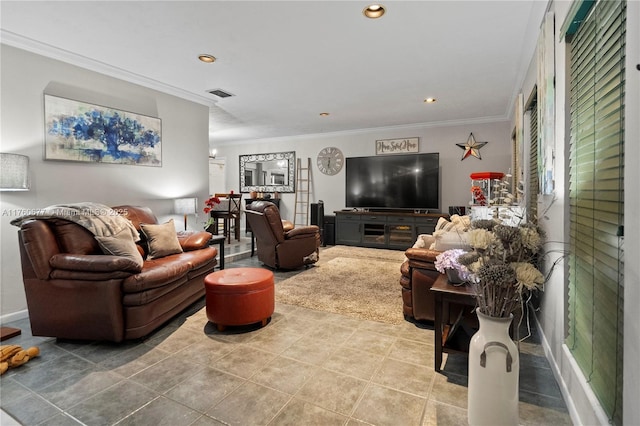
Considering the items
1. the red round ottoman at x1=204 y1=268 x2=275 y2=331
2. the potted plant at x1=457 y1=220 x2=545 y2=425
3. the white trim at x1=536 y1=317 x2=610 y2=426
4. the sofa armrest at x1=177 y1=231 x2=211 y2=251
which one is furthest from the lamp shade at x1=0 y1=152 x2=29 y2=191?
the white trim at x1=536 y1=317 x2=610 y2=426

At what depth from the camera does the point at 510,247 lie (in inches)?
54.0

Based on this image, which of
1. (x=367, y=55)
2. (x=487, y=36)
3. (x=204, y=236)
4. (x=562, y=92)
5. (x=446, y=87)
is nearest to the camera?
(x=562, y=92)

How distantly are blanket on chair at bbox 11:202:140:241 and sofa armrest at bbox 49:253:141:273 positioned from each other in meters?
0.35

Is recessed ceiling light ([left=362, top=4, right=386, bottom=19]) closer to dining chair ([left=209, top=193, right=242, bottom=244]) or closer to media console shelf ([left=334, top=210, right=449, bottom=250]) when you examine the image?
media console shelf ([left=334, top=210, right=449, bottom=250])

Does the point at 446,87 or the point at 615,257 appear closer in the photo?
the point at 615,257

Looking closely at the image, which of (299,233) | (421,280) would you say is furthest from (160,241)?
(421,280)

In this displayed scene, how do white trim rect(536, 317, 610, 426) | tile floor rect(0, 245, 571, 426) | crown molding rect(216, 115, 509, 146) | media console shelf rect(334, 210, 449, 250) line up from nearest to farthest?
white trim rect(536, 317, 610, 426)
tile floor rect(0, 245, 571, 426)
crown molding rect(216, 115, 509, 146)
media console shelf rect(334, 210, 449, 250)

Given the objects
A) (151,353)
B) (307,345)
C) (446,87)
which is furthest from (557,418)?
(446,87)

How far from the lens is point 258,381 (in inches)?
77.3

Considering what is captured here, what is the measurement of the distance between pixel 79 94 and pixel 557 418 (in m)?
4.65

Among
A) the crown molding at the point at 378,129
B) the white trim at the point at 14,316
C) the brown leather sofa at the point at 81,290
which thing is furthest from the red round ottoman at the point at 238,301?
the crown molding at the point at 378,129

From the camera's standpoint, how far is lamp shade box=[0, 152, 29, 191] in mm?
2652

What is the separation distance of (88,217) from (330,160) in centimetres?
537

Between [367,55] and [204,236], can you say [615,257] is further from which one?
[204,236]
